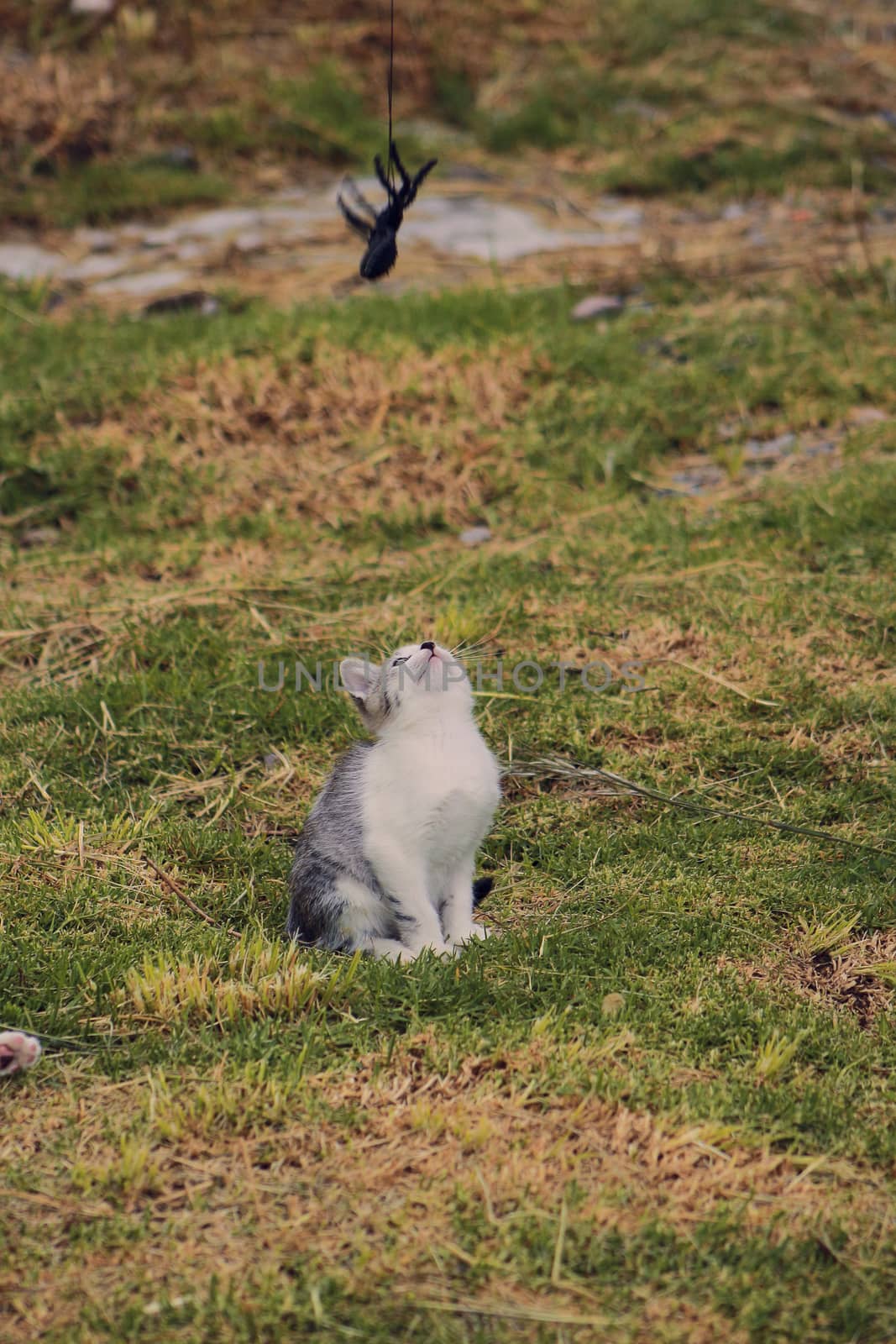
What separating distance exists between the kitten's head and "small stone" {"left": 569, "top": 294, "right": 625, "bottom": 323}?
4.66 meters

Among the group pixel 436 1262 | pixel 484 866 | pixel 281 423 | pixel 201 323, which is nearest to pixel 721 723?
pixel 484 866

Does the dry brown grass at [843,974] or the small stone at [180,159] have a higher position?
the small stone at [180,159]

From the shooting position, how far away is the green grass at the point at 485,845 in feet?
10.1

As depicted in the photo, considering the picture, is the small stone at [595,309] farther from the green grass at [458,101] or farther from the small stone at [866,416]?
the green grass at [458,101]

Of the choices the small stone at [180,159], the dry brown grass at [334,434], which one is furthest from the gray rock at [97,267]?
the dry brown grass at [334,434]

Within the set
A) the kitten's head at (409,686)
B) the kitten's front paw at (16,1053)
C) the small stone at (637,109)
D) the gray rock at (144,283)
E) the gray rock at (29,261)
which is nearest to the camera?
the kitten's front paw at (16,1053)

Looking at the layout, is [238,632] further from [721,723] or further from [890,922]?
[890,922]

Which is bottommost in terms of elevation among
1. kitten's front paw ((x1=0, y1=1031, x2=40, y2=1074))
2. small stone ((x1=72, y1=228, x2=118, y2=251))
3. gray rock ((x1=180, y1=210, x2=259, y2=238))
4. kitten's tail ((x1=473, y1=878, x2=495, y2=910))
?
kitten's tail ((x1=473, y1=878, x2=495, y2=910))

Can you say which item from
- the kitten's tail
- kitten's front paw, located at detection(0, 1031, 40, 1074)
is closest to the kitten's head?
the kitten's tail

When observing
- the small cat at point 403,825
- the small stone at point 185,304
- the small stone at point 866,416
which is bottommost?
the small cat at point 403,825

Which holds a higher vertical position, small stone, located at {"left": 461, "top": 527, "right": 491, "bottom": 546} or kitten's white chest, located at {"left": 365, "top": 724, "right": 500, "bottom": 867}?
kitten's white chest, located at {"left": 365, "top": 724, "right": 500, "bottom": 867}

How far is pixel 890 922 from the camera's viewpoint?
4297 mm

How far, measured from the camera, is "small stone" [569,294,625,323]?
28.0ft

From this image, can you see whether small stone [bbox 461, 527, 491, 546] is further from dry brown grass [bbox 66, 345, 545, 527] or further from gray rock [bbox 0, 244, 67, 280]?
gray rock [bbox 0, 244, 67, 280]
